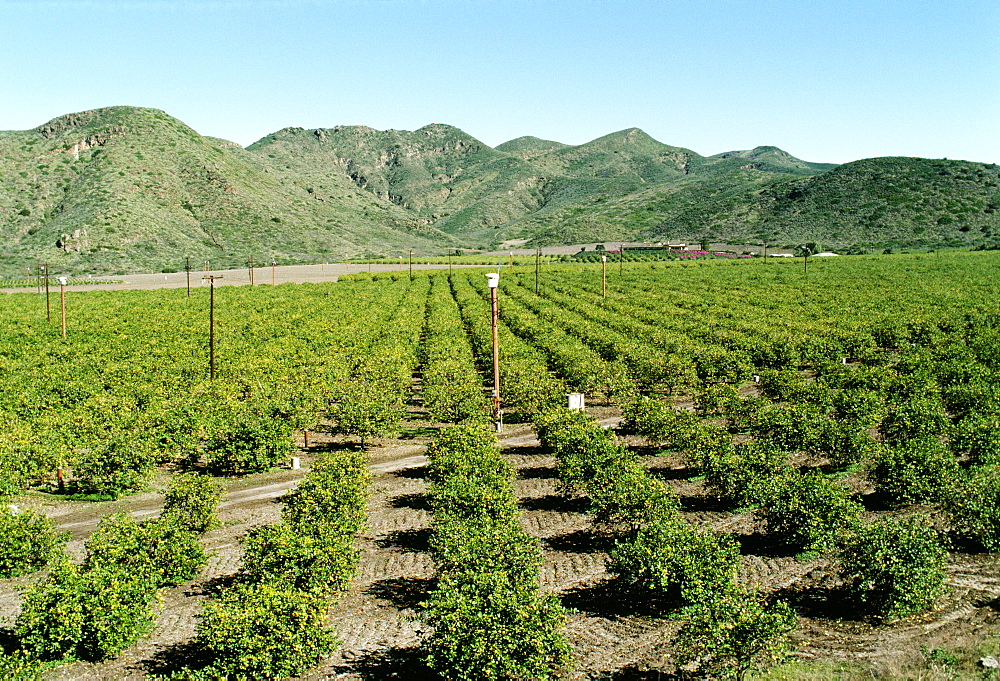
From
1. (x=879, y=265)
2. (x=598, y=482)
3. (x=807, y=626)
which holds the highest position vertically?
(x=879, y=265)

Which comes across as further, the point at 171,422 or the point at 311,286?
the point at 311,286

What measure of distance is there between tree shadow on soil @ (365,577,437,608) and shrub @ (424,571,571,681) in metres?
3.45

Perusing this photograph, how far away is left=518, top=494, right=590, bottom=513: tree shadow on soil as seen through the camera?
22.5m

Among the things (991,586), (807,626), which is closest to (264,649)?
(807,626)

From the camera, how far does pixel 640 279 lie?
381 ft

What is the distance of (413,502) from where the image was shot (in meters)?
23.6

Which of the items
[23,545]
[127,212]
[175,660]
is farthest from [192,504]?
[127,212]

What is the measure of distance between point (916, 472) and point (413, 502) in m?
15.0

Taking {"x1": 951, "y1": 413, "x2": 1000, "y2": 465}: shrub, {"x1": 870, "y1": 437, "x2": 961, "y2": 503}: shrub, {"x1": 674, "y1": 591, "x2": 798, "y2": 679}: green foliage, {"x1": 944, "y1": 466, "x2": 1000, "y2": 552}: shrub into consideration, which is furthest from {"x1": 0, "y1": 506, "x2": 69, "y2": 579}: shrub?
{"x1": 951, "y1": 413, "x2": 1000, "y2": 465}: shrub

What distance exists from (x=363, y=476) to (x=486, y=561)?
23.5 ft

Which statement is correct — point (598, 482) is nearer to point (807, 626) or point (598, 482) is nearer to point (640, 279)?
point (807, 626)

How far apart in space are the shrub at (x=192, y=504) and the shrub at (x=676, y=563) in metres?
11.4

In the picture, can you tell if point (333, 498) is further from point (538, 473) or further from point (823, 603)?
point (823, 603)

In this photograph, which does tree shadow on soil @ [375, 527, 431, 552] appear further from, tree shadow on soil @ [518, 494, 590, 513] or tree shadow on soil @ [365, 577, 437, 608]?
tree shadow on soil @ [518, 494, 590, 513]
